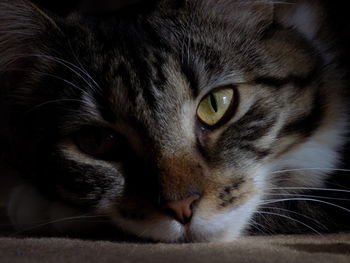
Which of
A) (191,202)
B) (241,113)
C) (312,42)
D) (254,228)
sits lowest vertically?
(254,228)

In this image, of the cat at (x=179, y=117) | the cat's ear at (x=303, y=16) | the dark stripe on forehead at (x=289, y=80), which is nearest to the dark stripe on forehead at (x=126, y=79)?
the cat at (x=179, y=117)

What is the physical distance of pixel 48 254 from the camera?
2.63 feet

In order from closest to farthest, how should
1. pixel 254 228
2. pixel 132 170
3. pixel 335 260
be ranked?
pixel 335 260 → pixel 132 170 → pixel 254 228

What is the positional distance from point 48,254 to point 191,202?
0.78 feet

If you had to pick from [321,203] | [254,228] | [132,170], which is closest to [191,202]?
[132,170]

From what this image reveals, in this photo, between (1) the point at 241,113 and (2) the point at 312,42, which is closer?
(1) the point at 241,113

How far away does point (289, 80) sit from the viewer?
1030mm

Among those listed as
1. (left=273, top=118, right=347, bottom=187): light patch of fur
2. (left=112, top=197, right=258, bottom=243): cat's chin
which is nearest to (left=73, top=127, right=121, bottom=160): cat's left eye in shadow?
(left=112, top=197, right=258, bottom=243): cat's chin

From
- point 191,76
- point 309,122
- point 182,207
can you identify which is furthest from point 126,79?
point 309,122

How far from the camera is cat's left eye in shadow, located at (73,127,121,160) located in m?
0.98

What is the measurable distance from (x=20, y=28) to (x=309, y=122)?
2.05 ft

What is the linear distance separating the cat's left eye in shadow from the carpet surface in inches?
6.9

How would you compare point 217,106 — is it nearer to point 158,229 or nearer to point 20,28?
point 158,229

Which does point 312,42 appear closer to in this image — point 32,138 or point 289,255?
point 289,255
